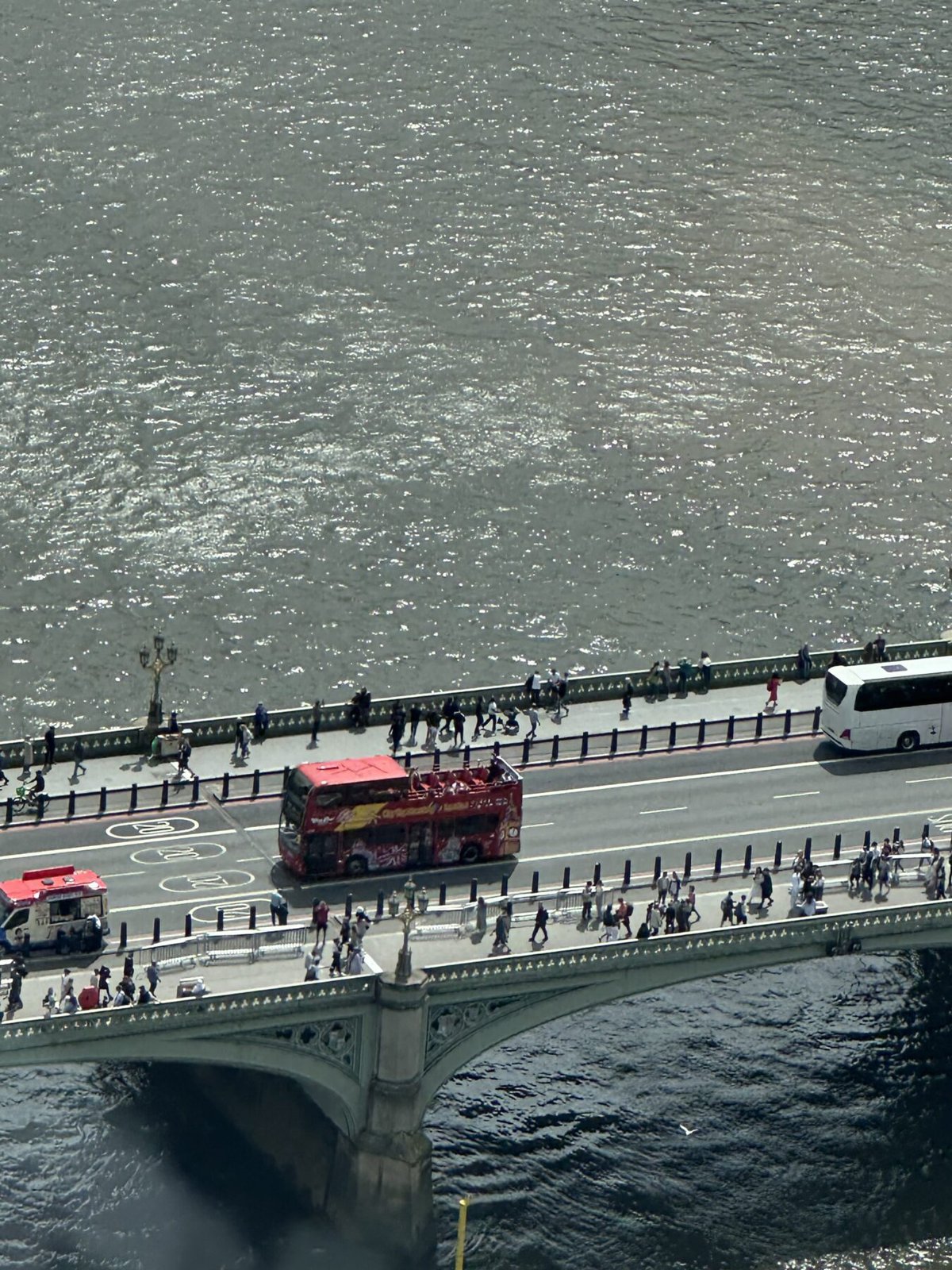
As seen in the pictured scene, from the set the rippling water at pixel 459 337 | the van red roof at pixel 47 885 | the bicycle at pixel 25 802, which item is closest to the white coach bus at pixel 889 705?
the rippling water at pixel 459 337

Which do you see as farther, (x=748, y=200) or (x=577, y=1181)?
(x=748, y=200)

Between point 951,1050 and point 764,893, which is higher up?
point 764,893

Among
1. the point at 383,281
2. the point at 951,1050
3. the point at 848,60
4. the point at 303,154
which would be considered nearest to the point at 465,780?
the point at 951,1050

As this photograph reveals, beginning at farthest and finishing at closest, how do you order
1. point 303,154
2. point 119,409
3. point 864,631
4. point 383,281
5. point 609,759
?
point 303,154 < point 383,281 < point 119,409 < point 864,631 < point 609,759

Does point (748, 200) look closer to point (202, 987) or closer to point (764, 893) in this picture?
point (764, 893)

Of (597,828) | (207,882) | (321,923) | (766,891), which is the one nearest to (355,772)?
(207,882)
